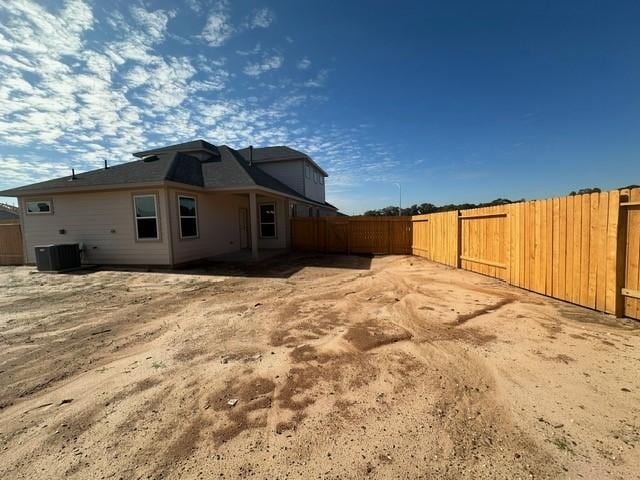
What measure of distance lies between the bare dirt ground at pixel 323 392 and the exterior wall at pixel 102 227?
490 cm

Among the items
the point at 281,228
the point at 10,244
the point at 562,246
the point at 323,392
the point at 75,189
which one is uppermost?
the point at 75,189

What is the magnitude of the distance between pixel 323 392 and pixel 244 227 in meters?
14.0

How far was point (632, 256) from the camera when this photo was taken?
13.7ft

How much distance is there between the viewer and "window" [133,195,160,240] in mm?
10250

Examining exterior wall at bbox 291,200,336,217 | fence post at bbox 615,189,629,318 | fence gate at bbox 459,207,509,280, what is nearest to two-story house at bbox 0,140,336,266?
exterior wall at bbox 291,200,336,217

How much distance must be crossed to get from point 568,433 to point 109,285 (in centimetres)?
972

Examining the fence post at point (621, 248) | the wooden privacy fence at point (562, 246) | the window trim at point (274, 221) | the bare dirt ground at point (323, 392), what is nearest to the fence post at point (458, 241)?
the wooden privacy fence at point (562, 246)

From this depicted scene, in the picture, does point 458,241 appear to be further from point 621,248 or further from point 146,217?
point 146,217

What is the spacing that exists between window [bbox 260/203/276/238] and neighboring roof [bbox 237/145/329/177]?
4510 millimetres

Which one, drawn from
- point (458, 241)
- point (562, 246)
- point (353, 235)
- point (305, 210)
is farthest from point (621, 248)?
point (305, 210)

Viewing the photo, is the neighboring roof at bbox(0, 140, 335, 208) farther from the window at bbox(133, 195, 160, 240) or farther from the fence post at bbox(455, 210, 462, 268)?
the fence post at bbox(455, 210, 462, 268)

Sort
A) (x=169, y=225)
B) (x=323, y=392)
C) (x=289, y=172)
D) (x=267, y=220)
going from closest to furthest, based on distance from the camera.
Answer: (x=323, y=392), (x=169, y=225), (x=267, y=220), (x=289, y=172)

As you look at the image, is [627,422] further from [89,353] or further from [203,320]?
[89,353]

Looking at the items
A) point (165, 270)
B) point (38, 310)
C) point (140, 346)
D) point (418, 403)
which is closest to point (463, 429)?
point (418, 403)
